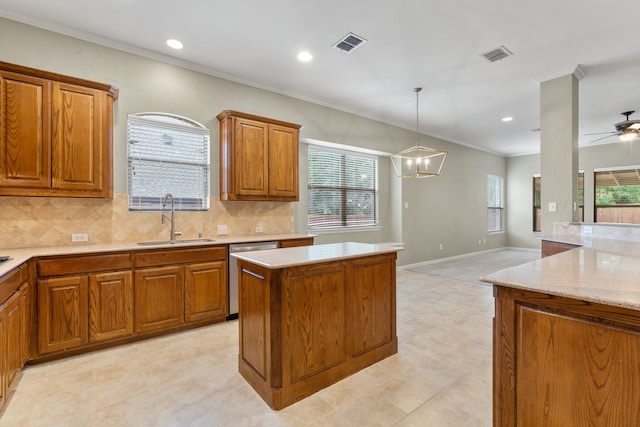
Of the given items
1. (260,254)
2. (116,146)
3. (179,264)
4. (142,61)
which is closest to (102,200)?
(116,146)

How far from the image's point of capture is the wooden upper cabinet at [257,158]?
370 cm

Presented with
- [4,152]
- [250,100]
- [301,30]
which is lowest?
[4,152]

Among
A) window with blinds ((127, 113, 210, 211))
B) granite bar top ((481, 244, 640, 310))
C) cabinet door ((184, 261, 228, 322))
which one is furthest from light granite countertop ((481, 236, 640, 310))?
window with blinds ((127, 113, 210, 211))

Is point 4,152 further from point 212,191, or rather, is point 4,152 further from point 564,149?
point 564,149

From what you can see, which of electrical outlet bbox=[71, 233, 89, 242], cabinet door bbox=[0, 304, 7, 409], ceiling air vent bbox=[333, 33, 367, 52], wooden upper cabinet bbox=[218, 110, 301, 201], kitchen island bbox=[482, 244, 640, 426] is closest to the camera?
kitchen island bbox=[482, 244, 640, 426]

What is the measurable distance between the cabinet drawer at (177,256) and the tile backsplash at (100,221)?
1.76ft

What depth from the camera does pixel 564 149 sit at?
376cm

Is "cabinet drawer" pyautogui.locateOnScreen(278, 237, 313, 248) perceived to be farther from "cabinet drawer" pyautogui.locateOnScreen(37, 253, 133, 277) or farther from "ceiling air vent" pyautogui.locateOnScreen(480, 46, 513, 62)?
"ceiling air vent" pyautogui.locateOnScreen(480, 46, 513, 62)

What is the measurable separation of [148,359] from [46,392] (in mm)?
648

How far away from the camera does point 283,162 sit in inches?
162

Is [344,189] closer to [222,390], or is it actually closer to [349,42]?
[349,42]

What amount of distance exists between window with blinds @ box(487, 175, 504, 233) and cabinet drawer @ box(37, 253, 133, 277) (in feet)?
29.3

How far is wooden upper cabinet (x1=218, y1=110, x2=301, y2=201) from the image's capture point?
12.1 feet

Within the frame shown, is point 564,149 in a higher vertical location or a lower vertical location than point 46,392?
higher
